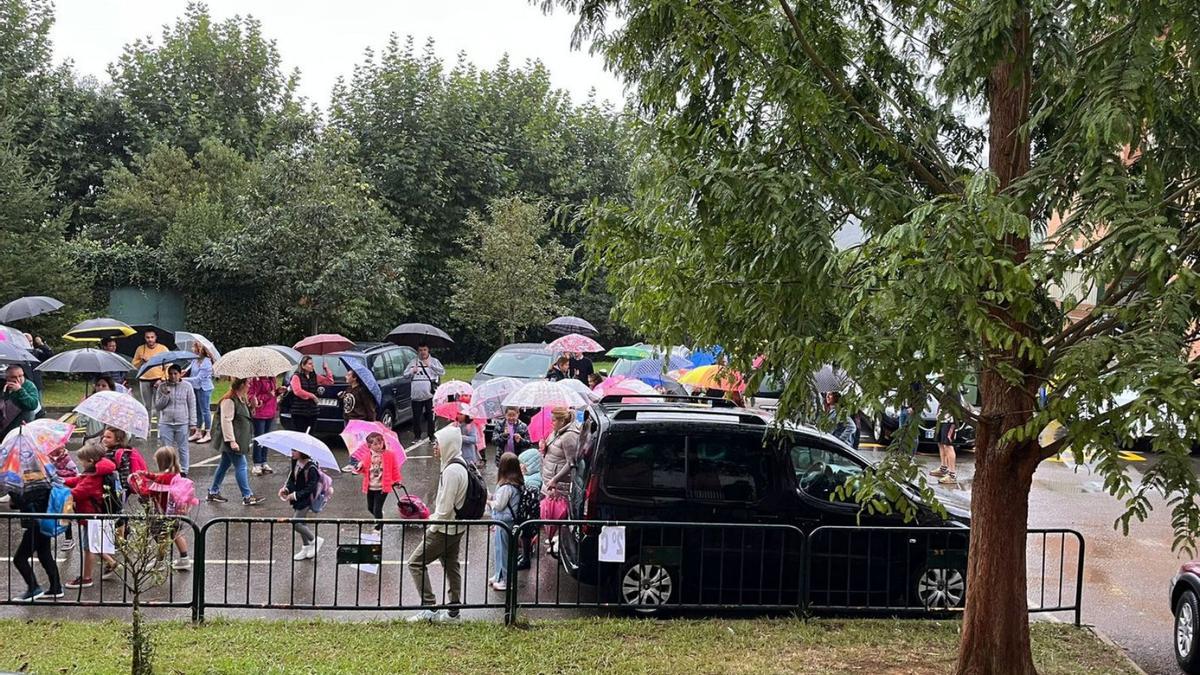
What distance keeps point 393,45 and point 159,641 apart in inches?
1257

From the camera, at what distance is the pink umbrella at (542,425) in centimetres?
1282

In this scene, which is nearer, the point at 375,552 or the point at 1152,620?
the point at 375,552

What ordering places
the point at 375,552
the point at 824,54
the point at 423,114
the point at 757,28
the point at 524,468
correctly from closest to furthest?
the point at 757,28
the point at 824,54
the point at 375,552
the point at 524,468
the point at 423,114

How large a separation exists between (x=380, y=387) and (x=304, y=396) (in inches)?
110

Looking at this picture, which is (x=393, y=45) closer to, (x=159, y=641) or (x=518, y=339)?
(x=518, y=339)

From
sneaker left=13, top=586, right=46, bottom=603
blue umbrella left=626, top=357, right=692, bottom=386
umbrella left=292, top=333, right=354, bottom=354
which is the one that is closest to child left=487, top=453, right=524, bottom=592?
sneaker left=13, top=586, right=46, bottom=603

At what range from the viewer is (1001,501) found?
275 inches

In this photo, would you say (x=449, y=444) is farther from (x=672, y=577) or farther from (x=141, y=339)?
(x=141, y=339)

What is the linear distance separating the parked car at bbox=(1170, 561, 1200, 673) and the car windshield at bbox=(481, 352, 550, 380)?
516 inches

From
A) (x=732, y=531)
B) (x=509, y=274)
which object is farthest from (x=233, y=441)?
(x=509, y=274)

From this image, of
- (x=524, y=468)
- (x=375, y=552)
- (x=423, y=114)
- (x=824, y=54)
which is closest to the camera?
(x=824, y=54)

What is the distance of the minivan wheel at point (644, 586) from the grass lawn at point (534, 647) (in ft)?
0.95

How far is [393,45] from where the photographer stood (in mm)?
36812

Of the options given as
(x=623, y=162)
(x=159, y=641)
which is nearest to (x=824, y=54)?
(x=159, y=641)
